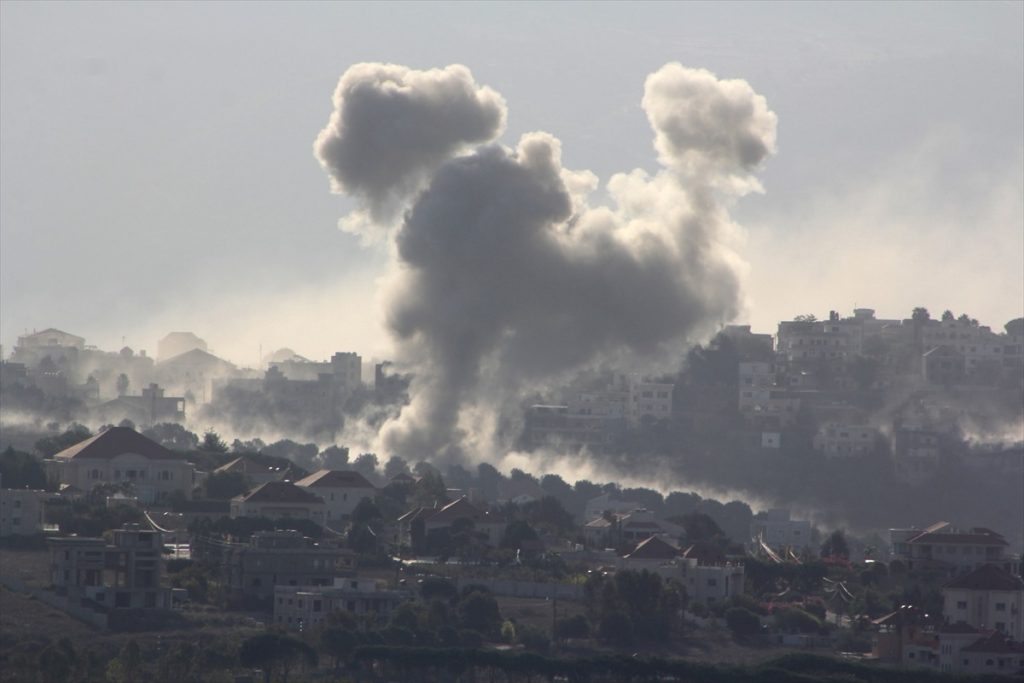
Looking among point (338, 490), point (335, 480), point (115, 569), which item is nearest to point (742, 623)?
point (115, 569)

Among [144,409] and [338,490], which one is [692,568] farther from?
[144,409]

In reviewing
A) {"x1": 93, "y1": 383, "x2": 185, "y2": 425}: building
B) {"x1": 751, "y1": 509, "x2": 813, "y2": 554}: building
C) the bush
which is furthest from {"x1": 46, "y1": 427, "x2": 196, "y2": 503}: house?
{"x1": 93, "y1": 383, "x2": 185, "y2": 425}: building

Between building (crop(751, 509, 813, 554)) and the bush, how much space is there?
38268mm

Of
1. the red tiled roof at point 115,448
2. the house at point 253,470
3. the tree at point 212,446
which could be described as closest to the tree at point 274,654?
the red tiled roof at point 115,448

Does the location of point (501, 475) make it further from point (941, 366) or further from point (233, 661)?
point (233, 661)

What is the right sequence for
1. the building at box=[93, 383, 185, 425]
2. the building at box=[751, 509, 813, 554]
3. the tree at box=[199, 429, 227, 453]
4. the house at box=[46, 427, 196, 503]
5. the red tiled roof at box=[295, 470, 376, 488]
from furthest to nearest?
the building at box=[93, 383, 185, 425] → the building at box=[751, 509, 813, 554] → the tree at box=[199, 429, 227, 453] → the red tiled roof at box=[295, 470, 376, 488] → the house at box=[46, 427, 196, 503]

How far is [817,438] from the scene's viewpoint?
160500 mm

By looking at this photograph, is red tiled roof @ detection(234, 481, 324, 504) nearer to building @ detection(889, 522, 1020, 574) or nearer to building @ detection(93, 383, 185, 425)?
building @ detection(889, 522, 1020, 574)

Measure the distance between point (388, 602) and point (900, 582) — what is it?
78.6 ft

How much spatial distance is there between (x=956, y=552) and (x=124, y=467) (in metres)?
31.5

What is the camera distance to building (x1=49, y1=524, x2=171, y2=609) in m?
80.4

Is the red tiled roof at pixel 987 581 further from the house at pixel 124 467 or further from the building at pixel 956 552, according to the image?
the house at pixel 124 467

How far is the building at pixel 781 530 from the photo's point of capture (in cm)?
12794

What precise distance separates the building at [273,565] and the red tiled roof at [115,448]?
17.8 m
